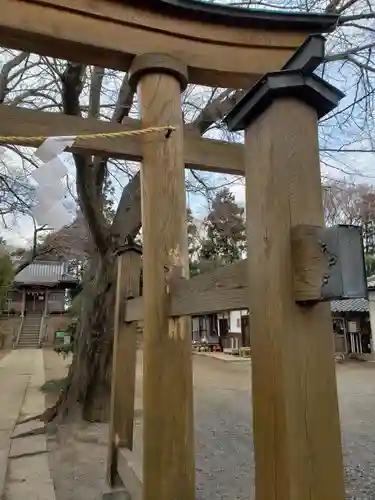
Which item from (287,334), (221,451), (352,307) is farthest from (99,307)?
(352,307)

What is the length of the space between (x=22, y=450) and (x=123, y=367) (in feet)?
7.43

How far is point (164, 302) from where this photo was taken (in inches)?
76.5

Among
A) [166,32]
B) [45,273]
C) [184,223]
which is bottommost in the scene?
[184,223]

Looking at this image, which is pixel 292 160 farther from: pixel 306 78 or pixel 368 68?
pixel 368 68

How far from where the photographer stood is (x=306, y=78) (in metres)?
1.09

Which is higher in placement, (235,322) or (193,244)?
(193,244)

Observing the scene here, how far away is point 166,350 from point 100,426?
12.6 ft

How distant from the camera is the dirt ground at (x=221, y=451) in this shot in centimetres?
341

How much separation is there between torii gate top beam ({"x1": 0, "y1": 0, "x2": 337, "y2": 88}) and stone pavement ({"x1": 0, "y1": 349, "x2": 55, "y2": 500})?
3.00m

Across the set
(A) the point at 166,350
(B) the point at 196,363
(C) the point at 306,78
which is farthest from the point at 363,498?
(B) the point at 196,363

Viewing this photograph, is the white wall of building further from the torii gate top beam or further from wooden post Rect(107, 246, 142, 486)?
the torii gate top beam

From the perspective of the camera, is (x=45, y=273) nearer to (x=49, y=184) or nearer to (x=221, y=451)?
(x=221, y=451)

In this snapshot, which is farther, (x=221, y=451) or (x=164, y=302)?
(x=221, y=451)

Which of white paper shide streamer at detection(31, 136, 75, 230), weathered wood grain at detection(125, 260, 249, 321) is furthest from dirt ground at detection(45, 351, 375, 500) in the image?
white paper shide streamer at detection(31, 136, 75, 230)
